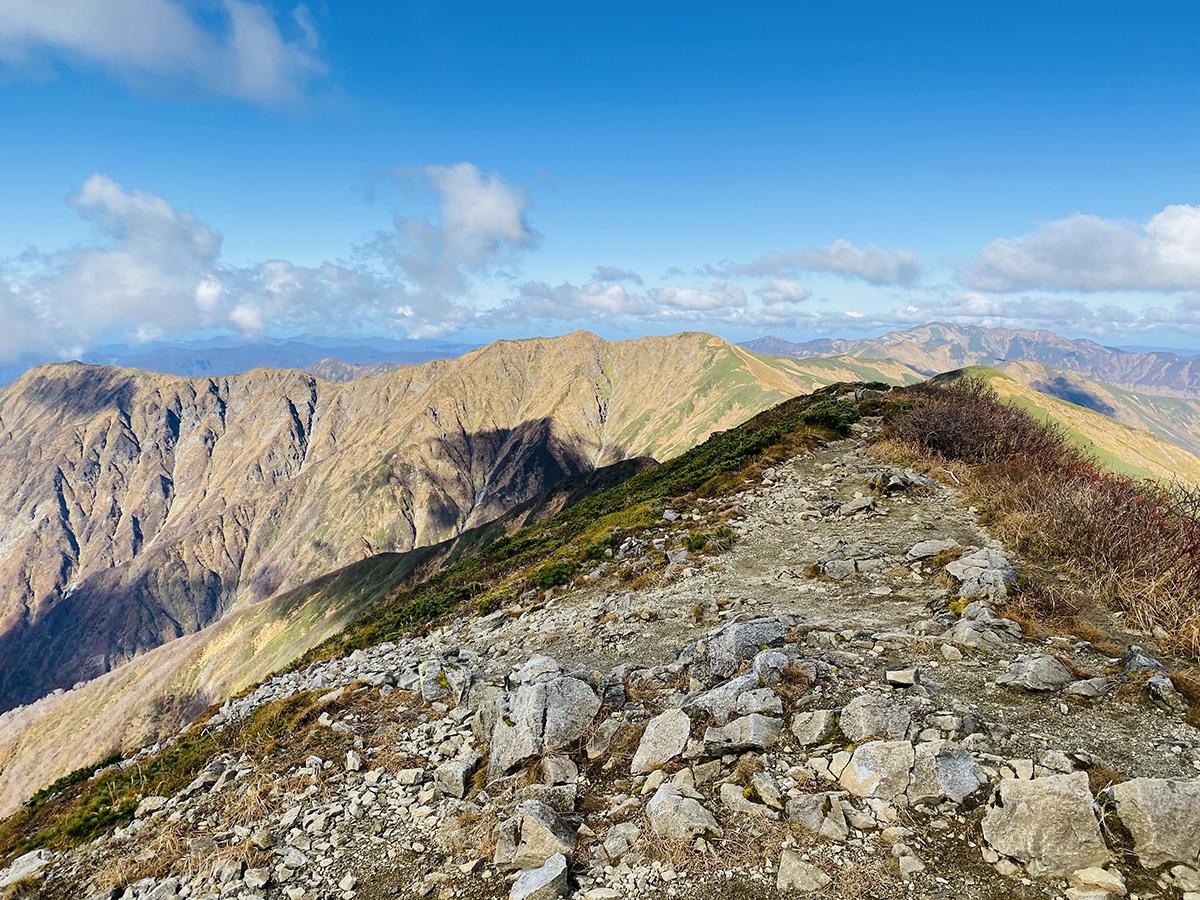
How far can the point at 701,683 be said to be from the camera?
32.2 feet

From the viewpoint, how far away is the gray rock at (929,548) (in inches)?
534

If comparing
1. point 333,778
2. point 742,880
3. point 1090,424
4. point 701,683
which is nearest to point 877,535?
point 701,683

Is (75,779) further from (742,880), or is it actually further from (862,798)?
(862,798)

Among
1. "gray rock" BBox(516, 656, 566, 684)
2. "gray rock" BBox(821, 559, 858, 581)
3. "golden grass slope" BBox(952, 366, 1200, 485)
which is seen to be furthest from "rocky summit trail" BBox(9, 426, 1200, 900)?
"golden grass slope" BBox(952, 366, 1200, 485)

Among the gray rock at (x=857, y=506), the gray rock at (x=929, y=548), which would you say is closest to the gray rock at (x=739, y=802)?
the gray rock at (x=929, y=548)

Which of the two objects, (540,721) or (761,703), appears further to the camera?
(540,721)

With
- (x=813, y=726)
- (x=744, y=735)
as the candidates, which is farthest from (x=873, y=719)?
(x=744, y=735)

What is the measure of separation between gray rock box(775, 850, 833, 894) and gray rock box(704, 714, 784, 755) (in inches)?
Result: 69.1

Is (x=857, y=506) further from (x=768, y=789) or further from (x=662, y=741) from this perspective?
(x=768, y=789)

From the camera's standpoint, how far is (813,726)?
7.54 m

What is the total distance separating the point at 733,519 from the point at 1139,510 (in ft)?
34.8

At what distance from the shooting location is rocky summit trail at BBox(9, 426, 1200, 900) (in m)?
5.57

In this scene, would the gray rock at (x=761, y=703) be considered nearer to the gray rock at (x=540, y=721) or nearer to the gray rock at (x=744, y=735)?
the gray rock at (x=744, y=735)

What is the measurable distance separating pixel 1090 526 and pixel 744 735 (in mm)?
9801
